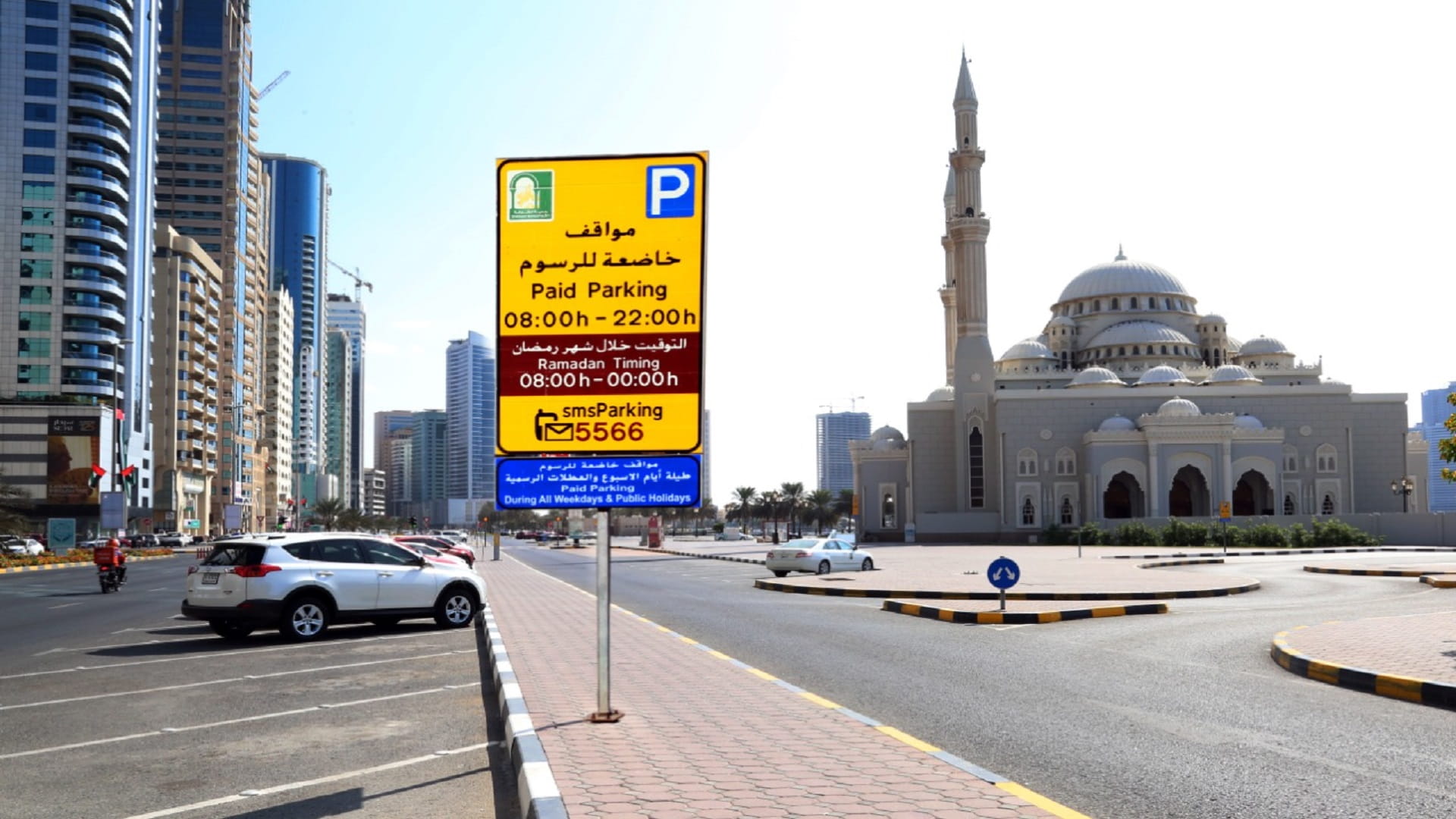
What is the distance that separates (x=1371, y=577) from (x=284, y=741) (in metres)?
30.8

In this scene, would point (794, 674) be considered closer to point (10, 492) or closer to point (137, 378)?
point (10, 492)

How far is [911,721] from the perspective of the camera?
893 centimetres

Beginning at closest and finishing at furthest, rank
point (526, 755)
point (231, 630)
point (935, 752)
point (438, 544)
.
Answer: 1. point (526, 755)
2. point (935, 752)
3. point (231, 630)
4. point (438, 544)

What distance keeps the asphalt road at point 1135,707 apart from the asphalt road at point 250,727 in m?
3.14

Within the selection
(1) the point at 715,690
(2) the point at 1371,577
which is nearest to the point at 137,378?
(2) the point at 1371,577

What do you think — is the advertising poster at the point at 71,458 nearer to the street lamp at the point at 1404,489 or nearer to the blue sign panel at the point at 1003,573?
the blue sign panel at the point at 1003,573

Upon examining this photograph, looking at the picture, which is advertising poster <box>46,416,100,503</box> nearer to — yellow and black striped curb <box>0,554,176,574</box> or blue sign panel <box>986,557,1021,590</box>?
yellow and black striped curb <box>0,554,176,574</box>

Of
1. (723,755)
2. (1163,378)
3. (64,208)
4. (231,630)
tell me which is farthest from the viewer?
(64,208)

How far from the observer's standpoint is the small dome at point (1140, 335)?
93.1 meters

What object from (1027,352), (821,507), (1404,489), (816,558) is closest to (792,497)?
(821,507)

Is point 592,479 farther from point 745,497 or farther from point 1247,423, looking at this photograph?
point 745,497

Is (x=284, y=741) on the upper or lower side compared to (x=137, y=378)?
lower

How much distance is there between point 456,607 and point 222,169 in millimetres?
142320

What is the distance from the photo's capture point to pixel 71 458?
8338cm
